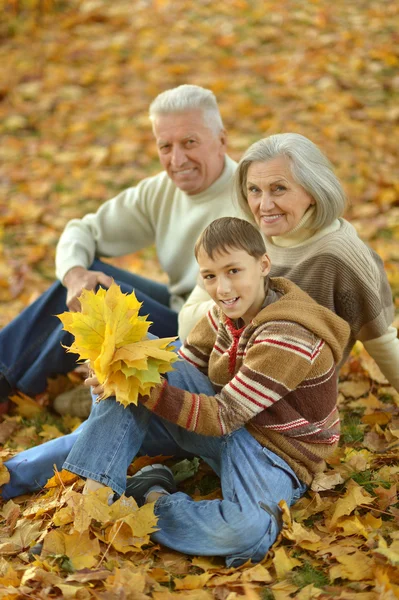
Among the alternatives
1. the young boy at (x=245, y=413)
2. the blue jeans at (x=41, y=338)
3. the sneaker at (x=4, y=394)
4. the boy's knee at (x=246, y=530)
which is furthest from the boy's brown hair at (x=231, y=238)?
the sneaker at (x=4, y=394)

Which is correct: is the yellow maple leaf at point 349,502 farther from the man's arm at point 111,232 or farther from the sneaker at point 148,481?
the man's arm at point 111,232

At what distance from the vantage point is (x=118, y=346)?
2.35m

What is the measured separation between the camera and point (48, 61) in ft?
27.2

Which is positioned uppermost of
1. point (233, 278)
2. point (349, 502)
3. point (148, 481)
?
Answer: point (233, 278)

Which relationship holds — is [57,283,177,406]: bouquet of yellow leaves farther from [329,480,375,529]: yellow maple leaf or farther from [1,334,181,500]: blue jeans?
[329,480,375,529]: yellow maple leaf

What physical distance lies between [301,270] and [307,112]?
4.64 m

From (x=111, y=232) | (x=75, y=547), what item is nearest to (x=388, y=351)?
(x=75, y=547)

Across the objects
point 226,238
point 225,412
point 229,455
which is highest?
point 226,238

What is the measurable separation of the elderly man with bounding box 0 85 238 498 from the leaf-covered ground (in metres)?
0.23

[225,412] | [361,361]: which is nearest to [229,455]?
[225,412]

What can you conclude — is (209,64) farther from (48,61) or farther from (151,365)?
(151,365)

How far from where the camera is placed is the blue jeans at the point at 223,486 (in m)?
2.34

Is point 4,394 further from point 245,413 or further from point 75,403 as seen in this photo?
point 245,413

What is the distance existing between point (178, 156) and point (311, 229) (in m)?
0.87
